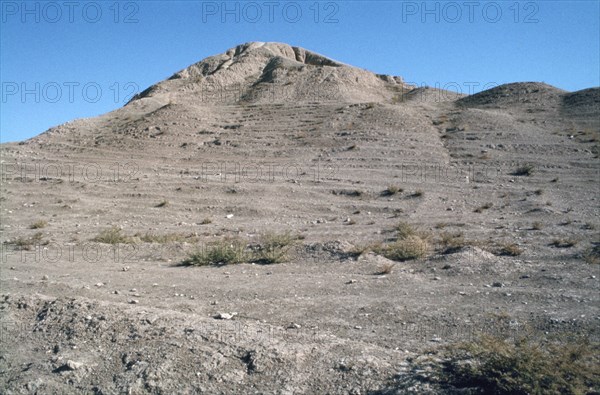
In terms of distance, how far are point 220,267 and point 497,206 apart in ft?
38.1

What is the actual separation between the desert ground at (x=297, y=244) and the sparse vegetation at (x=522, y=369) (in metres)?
0.07

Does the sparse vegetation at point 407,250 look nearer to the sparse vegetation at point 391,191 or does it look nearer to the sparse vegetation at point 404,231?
the sparse vegetation at point 404,231

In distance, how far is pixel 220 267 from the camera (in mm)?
10734

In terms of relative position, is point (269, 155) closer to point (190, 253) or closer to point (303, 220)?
point (303, 220)

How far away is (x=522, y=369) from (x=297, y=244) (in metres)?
7.94

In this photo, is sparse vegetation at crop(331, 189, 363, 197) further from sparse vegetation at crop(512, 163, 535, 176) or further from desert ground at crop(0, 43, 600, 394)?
sparse vegetation at crop(512, 163, 535, 176)

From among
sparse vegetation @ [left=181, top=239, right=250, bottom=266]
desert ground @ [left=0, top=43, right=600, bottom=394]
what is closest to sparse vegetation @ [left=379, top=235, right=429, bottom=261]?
desert ground @ [left=0, top=43, right=600, bottom=394]

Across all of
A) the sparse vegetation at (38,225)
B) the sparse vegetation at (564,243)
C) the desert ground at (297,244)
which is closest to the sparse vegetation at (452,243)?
the desert ground at (297,244)

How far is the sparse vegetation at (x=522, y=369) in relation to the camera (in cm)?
456

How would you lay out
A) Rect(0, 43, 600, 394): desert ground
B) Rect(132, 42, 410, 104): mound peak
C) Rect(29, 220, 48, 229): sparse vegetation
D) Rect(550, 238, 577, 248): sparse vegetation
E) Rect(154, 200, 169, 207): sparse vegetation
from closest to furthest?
Rect(0, 43, 600, 394): desert ground, Rect(550, 238, 577, 248): sparse vegetation, Rect(29, 220, 48, 229): sparse vegetation, Rect(154, 200, 169, 207): sparse vegetation, Rect(132, 42, 410, 104): mound peak

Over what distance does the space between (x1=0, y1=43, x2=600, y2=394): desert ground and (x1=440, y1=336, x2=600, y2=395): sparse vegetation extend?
7 centimetres

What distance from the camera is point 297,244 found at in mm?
12430

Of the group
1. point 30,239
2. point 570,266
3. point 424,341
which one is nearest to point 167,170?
point 30,239

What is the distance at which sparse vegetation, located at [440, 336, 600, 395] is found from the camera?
4562mm
